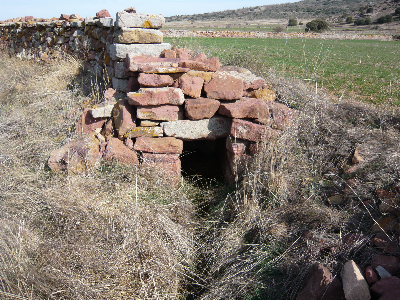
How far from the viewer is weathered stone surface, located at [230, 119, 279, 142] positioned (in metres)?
4.08

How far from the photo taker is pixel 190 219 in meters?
3.70

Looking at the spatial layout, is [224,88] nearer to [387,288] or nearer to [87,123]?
[87,123]

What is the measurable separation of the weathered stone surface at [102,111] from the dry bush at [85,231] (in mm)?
472

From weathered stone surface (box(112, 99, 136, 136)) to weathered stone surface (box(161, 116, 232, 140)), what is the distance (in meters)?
0.46

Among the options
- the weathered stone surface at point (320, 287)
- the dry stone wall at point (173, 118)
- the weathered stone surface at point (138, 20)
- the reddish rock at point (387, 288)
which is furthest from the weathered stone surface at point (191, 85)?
the reddish rock at point (387, 288)

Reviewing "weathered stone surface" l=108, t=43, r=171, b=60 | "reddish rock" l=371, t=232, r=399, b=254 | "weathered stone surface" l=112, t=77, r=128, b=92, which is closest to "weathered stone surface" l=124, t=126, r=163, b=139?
"weathered stone surface" l=112, t=77, r=128, b=92

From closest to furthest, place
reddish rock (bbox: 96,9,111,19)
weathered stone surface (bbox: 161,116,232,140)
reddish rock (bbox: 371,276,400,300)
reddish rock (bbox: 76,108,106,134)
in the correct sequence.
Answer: reddish rock (bbox: 371,276,400,300)
weathered stone surface (bbox: 161,116,232,140)
reddish rock (bbox: 76,108,106,134)
reddish rock (bbox: 96,9,111,19)

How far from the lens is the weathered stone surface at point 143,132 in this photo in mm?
4332

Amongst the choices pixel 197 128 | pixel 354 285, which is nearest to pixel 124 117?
pixel 197 128

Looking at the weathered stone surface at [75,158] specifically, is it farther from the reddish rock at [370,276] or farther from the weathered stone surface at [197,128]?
the reddish rock at [370,276]

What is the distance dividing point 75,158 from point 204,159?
2.55 m

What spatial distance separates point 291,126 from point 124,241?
274 cm

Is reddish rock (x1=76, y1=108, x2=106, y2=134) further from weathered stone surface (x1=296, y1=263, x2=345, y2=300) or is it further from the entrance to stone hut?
weathered stone surface (x1=296, y1=263, x2=345, y2=300)

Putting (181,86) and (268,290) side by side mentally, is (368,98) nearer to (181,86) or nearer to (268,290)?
(181,86)
